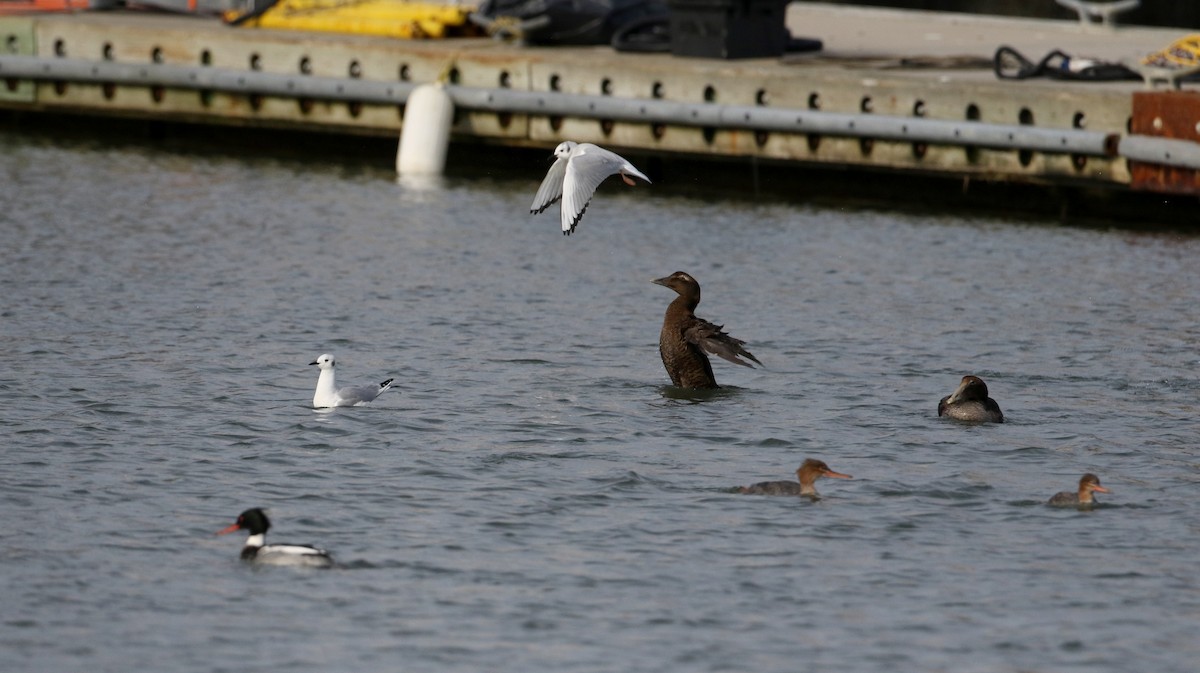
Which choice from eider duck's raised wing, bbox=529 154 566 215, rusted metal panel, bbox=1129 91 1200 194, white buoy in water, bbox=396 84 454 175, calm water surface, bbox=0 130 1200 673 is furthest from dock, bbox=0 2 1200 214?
eider duck's raised wing, bbox=529 154 566 215

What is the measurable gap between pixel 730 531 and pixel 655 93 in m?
14.5

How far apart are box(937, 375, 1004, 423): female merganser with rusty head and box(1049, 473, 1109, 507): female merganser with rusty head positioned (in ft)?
6.90

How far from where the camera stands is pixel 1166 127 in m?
22.5

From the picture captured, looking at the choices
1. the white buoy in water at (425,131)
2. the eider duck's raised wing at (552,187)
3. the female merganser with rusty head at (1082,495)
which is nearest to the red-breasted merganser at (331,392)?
Result: the eider duck's raised wing at (552,187)

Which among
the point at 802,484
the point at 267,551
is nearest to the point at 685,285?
the point at 802,484

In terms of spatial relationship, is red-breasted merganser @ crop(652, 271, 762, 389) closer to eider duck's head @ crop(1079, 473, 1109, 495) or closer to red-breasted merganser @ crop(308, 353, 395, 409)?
red-breasted merganser @ crop(308, 353, 395, 409)

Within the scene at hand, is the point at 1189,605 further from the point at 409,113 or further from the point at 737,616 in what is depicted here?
the point at 409,113

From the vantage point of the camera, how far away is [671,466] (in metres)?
13.5

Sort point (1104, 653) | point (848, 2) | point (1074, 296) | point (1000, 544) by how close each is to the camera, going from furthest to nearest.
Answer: point (848, 2) → point (1074, 296) → point (1000, 544) → point (1104, 653)

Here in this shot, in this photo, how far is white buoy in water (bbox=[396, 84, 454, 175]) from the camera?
27.0 m

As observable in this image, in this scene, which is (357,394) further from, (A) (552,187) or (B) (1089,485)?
(B) (1089,485)

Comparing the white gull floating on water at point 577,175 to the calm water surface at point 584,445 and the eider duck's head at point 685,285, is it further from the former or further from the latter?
the calm water surface at point 584,445

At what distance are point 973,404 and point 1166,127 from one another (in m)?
9.11

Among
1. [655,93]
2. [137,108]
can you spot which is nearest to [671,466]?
[655,93]
